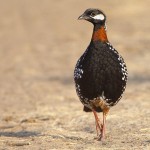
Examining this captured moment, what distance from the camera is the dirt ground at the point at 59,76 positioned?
10.3 m

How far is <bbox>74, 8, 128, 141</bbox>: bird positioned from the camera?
9.84 m

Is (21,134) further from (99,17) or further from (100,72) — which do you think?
(99,17)

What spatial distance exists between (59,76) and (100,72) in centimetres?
816

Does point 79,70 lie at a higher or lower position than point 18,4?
lower

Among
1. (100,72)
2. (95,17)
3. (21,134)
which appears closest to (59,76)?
(21,134)

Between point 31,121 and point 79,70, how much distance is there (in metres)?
2.54

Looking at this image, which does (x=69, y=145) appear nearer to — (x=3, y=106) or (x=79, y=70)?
(x=79, y=70)

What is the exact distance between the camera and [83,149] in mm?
9156

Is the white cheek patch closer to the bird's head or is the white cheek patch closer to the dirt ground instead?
the bird's head

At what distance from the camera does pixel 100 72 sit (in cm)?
983

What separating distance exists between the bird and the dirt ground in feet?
1.89

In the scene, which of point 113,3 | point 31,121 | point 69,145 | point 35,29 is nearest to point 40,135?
point 69,145

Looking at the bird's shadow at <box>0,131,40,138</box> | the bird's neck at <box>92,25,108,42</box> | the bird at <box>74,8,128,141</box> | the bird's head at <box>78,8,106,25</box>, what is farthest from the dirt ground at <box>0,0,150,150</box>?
the bird's head at <box>78,8,106,25</box>

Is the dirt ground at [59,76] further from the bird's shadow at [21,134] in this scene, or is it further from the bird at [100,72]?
the bird at [100,72]
